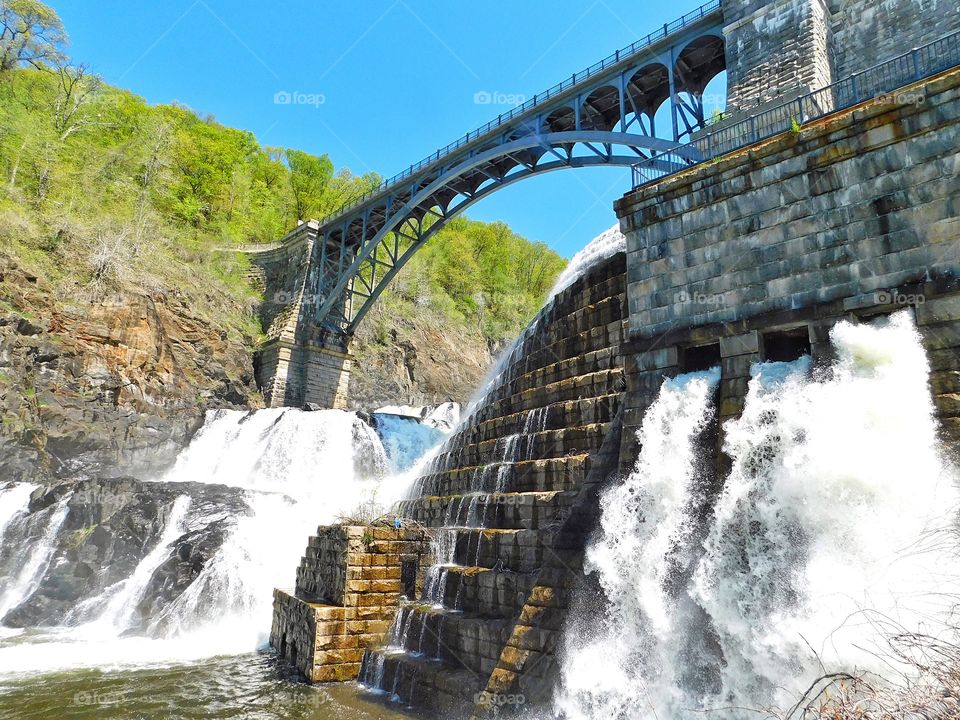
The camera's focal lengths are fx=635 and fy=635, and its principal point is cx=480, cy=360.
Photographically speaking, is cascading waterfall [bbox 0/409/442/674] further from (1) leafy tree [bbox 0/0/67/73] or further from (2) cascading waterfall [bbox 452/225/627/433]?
(1) leafy tree [bbox 0/0/67/73]

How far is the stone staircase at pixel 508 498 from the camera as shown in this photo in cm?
817

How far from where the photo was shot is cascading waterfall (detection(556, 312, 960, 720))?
5.22 meters

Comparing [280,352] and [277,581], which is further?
[280,352]

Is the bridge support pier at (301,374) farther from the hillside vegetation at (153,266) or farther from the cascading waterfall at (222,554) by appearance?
the cascading waterfall at (222,554)

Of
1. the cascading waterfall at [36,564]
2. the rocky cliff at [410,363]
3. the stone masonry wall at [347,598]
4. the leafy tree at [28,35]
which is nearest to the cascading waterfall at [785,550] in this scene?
the stone masonry wall at [347,598]

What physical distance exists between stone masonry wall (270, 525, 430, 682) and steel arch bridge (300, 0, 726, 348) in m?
8.44

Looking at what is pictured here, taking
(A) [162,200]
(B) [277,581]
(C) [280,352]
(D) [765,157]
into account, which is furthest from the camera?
(A) [162,200]

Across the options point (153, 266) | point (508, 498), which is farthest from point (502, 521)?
point (153, 266)

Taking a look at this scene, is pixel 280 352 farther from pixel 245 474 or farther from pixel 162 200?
pixel 162 200

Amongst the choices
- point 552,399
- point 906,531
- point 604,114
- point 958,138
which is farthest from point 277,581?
point 604,114

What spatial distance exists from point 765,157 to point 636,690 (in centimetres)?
606

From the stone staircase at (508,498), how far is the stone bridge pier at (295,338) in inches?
780

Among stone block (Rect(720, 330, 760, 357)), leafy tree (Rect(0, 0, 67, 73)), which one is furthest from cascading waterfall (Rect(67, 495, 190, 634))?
leafy tree (Rect(0, 0, 67, 73))

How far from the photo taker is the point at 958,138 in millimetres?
6105
